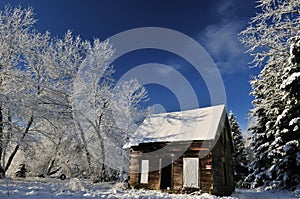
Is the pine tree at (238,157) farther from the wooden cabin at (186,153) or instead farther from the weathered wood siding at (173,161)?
the weathered wood siding at (173,161)

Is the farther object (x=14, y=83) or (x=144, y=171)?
(x=144, y=171)

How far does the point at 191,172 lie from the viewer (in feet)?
49.5

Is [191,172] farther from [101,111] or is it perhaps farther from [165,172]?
[101,111]

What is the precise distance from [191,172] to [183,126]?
3.61 m

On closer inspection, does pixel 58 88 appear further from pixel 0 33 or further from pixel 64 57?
pixel 0 33

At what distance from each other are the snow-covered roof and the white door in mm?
1482

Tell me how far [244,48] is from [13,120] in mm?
15900

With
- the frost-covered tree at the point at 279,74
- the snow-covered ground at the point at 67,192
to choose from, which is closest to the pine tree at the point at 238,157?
the frost-covered tree at the point at 279,74

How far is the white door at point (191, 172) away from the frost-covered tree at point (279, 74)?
245 inches

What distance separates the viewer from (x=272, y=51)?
13.9 meters

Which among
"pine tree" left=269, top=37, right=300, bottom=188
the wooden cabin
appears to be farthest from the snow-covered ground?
the wooden cabin

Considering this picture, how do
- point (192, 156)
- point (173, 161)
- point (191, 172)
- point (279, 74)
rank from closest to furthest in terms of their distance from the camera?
point (279, 74) < point (191, 172) < point (192, 156) < point (173, 161)

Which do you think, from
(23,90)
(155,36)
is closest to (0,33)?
(23,90)

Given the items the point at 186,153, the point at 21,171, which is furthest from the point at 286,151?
the point at 21,171
